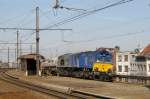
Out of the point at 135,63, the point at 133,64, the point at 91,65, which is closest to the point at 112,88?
the point at 91,65

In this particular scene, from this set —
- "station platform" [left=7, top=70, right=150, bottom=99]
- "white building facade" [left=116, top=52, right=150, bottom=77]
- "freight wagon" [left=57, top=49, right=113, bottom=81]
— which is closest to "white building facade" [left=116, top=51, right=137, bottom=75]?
"white building facade" [left=116, top=52, right=150, bottom=77]

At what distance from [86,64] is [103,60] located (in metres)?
4.20

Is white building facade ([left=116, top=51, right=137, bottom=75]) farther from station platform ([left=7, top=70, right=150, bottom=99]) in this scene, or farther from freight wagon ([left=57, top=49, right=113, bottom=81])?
station platform ([left=7, top=70, right=150, bottom=99])

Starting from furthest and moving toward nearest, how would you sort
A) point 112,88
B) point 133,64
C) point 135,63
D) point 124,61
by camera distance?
point 124,61
point 133,64
point 135,63
point 112,88

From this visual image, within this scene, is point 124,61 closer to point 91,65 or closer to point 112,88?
point 91,65

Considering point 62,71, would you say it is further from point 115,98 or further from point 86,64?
point 115,98

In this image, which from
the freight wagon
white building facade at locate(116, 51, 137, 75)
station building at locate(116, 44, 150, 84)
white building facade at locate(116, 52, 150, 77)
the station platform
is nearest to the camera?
the station platform

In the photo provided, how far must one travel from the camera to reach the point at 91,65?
159ft

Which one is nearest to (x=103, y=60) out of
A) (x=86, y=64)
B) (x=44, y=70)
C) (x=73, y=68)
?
(x=86, y=64)

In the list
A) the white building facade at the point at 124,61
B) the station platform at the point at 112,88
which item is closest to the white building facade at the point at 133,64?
the white building facade at the point at 124,61

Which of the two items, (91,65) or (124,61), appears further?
(124,61)

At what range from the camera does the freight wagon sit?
45531mm

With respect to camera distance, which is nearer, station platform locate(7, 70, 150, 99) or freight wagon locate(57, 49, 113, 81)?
station platform locate(7, 70, 150, 99)

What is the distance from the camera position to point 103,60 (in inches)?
1828
